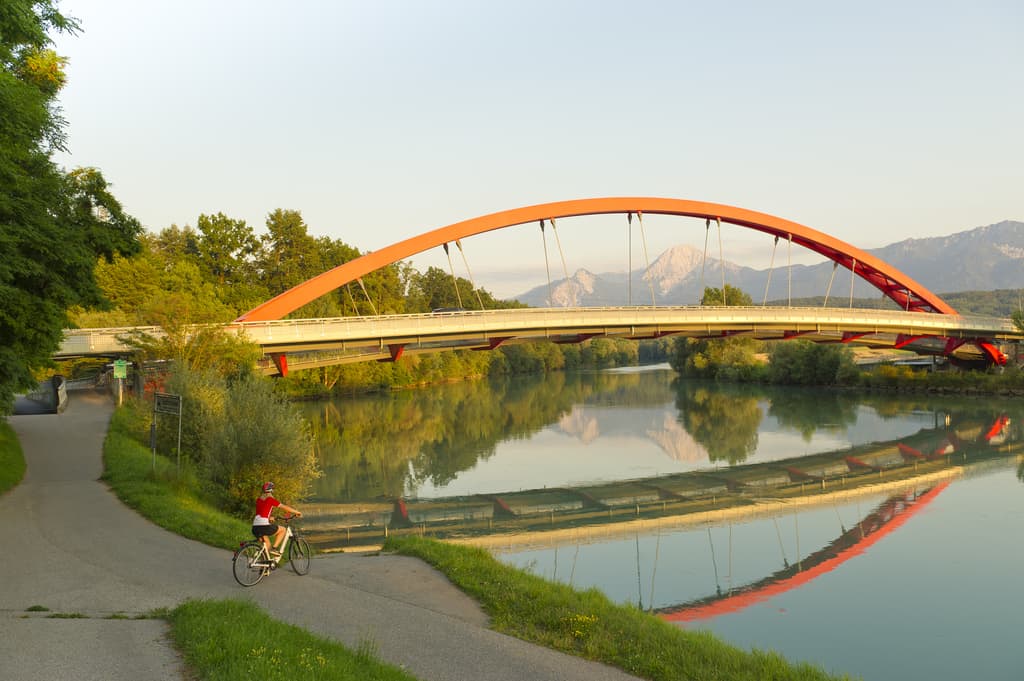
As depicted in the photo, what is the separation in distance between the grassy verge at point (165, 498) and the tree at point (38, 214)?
2840mm

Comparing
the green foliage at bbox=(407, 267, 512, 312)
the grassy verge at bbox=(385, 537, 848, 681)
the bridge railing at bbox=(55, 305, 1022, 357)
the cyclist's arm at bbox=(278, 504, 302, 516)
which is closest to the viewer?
the grassy verge at bbox=(385, 537, 848, 681)

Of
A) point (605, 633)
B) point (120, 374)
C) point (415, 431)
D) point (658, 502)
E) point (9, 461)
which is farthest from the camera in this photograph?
point (415, 431)

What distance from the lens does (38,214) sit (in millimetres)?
12273

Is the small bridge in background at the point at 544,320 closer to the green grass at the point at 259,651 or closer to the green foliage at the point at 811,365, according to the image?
the green foliage at the point at 811,365

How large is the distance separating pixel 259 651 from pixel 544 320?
26.3m

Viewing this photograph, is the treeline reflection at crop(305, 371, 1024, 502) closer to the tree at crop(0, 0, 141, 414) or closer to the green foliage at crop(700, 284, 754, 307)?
the tree at crop(0, 0, 141, 414)

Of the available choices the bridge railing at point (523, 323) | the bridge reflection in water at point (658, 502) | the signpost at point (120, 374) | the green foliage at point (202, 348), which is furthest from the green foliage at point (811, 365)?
the signpost at point (120, 374)

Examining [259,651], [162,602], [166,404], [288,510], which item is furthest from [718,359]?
[259,651]

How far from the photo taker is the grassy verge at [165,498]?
11.8 meters

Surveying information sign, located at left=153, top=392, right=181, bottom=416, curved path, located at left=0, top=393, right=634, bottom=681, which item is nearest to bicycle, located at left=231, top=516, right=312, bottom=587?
curved path, located at left=0, top=393, right=634, bottom=681

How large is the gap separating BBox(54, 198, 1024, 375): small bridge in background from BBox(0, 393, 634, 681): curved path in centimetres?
1667

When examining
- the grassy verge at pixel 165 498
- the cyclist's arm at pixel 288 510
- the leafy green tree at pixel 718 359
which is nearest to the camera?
the cyclist's arm at pixel 288 510

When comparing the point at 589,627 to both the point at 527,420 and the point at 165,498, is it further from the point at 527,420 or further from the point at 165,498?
the point at 527,420

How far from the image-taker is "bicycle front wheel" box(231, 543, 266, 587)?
9125mm
